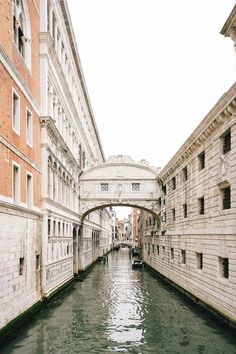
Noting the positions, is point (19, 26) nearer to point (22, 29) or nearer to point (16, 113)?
point (22, 29)

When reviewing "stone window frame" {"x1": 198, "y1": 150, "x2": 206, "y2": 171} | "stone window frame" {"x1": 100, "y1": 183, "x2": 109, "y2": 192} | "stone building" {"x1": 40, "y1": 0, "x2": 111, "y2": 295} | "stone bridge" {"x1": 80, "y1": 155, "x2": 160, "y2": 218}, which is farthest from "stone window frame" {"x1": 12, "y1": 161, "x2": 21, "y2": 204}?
"stone window frame" {"x1": 100, "y1": 183, "x2": 109, "y2": 192}

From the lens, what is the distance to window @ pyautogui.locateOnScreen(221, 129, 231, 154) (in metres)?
16.7

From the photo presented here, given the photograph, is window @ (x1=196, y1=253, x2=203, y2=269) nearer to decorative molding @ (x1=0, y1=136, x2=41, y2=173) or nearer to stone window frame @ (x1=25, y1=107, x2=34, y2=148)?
decorative molding @ (x1=0, y1=136, x2=41, y2=173)

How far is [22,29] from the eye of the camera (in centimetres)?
1755

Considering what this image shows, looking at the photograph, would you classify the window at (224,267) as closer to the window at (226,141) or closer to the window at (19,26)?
the window at (226,141)

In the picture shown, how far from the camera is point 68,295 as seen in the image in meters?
24.4

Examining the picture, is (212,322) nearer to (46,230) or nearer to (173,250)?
(46,230)

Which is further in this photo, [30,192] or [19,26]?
[30,192]

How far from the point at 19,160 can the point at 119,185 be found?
2037 cm

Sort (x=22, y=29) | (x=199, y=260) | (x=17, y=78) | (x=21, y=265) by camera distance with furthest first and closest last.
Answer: (x=199, y=260) < (x=22, y=29) < (x=21, y=265) < (x=17, y=78)

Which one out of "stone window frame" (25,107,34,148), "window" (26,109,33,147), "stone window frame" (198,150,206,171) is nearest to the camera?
"stone window frame" (25,107,34,148)

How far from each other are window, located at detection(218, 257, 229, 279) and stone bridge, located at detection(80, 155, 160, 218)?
18608 millimetres

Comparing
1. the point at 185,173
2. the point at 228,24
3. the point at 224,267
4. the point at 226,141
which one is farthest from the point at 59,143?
the point at 228,24

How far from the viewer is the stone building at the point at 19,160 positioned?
1373 centimetres
